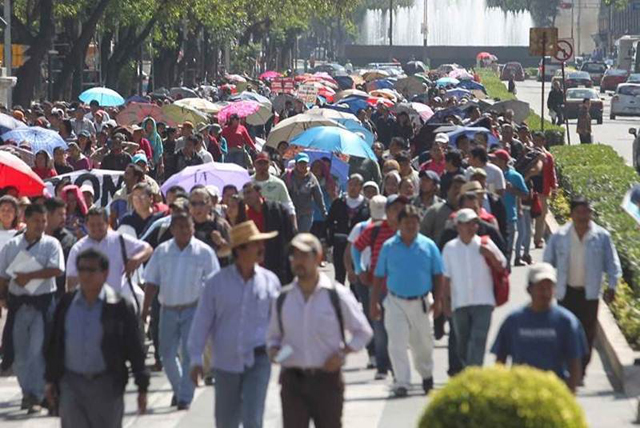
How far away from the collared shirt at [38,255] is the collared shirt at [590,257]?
11.9ft

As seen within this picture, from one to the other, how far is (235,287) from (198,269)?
9.01 ft

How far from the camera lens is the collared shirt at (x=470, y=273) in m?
13.2

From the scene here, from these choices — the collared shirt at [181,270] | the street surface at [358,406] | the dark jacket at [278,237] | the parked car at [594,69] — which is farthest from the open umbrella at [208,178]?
the parked car at [594,69]

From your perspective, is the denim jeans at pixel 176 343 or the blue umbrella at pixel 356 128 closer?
the denim jeans at pixel 176 343

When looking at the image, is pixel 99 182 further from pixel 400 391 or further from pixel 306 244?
pixel 306 244

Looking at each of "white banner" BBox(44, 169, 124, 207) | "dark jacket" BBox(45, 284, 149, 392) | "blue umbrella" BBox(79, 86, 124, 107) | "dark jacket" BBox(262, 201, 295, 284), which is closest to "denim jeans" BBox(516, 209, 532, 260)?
"white banner" BBox(44, 169, 124, 207)

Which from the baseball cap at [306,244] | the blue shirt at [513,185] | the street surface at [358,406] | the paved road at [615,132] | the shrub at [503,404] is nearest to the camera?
the shrub at [503,404]

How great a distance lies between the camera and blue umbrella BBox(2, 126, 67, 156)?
77.0 ft

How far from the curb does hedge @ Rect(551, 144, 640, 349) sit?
0.10 meters

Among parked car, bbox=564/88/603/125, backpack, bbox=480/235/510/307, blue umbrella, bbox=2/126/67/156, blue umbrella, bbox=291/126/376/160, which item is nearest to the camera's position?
backpack, bbox=480/235/510/307

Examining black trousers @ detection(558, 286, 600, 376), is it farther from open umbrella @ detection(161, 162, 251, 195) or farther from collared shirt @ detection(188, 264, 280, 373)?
open umbrella @ detection(161, 162, 251, 195)

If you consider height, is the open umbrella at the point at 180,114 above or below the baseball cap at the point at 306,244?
below

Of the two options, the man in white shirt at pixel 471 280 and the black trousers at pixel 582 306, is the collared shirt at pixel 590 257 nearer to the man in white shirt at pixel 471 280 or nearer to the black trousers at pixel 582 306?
the black trousers at pixel 582 306

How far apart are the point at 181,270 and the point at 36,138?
1103 cm
